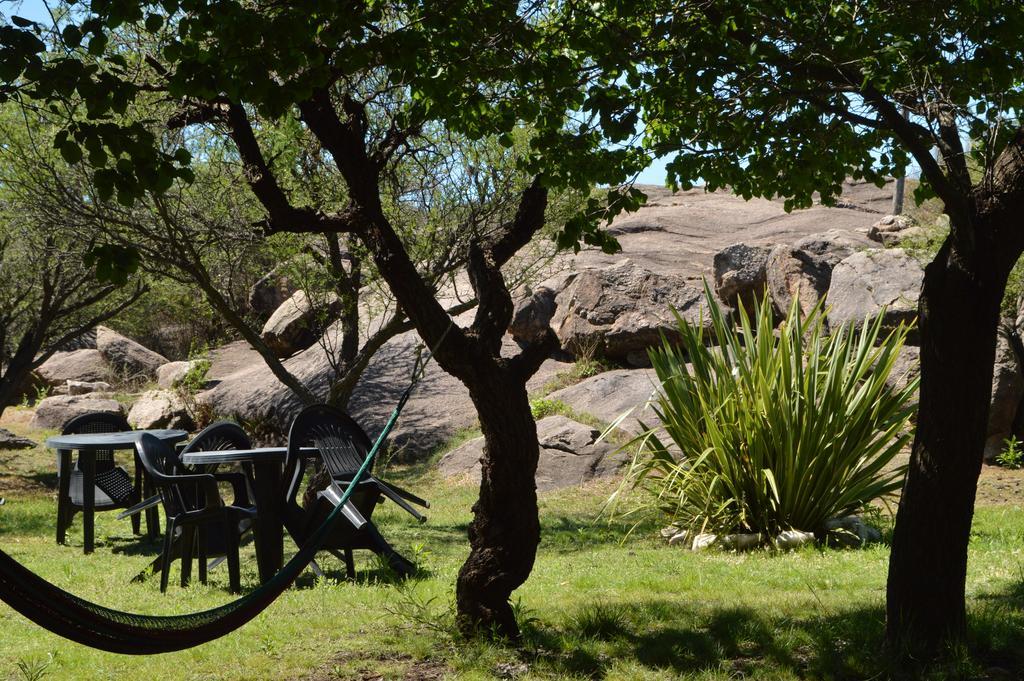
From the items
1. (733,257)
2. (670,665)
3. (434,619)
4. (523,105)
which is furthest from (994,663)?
(733,257)

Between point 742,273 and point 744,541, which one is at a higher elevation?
point 742,273

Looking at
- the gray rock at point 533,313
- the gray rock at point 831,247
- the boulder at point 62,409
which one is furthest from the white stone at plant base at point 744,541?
the boulder at point 62,409

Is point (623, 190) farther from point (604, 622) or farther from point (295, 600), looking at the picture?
point (295, 600)

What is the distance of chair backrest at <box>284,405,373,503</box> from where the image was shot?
264 inches

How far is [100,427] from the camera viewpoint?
973 cm

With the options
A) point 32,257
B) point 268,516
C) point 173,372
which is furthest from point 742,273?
point 268,516

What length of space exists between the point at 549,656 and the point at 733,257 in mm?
13449

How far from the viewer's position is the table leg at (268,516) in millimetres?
6590

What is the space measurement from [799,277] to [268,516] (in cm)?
1166

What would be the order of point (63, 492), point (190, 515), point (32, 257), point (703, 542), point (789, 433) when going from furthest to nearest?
point (32, 257) → point (63, 492) → point (703, 542) → point (789, 433) → point (190, 515)

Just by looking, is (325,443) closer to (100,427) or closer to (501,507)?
(501,507)

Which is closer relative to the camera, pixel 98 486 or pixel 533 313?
pixel 98 486

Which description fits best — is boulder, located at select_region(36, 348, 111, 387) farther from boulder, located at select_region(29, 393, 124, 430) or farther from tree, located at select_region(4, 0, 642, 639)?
tree, located at select_region(4, 0, 642, 639)

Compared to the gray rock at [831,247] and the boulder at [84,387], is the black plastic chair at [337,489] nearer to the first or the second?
the gray rock at [831,247]
